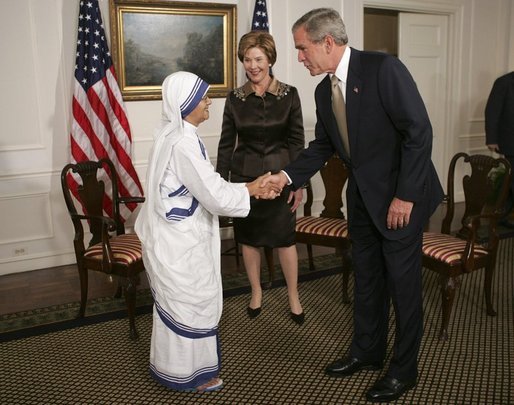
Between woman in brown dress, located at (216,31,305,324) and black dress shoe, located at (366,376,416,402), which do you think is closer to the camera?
black dress shoe, located at (366,376,416,402)

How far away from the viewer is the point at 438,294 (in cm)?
385

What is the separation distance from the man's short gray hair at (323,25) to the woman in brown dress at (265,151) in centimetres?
94

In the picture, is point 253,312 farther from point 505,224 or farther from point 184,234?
point 505,224

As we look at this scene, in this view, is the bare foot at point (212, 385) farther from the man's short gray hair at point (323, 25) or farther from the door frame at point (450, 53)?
the door frame at point (450, 53)

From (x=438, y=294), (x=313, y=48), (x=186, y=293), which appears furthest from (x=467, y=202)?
(x=186, y=293)

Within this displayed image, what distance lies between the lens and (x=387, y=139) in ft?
7.59

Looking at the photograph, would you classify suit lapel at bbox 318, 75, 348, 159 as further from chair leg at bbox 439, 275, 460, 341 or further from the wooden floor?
the wooden floor

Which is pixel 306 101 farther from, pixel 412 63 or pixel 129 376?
pixel 129 376

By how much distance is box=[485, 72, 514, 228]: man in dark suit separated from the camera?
557 centimetres

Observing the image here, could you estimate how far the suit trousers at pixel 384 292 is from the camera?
2.40 m

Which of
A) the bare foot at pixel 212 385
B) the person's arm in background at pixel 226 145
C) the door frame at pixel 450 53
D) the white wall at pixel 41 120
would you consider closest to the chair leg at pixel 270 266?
the person's arm in background at pixel 226 145

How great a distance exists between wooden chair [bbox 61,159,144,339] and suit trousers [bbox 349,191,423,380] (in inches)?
52.2

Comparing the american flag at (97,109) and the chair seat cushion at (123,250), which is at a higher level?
the american flag at (97,109)

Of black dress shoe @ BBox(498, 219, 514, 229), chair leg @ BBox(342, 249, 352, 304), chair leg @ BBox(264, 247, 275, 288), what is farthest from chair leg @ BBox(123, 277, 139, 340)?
black dress shoe @ BBox(498, 219, 514, 229)
